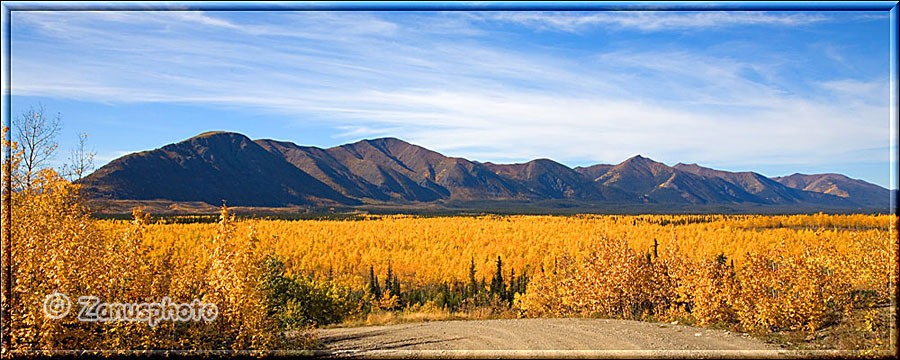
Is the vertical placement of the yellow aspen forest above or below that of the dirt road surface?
above

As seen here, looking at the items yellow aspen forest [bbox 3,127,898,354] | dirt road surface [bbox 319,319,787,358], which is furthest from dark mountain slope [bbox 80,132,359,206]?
dirt road surface [bbox 319,319,787,358]

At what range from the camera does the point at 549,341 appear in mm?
12898

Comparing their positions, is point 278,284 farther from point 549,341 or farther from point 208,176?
point 208,176

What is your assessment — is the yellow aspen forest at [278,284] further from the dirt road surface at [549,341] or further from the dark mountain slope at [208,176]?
the dark mountain slope at [208,176]

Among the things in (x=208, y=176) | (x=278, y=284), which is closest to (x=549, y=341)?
(x=278, y=284)

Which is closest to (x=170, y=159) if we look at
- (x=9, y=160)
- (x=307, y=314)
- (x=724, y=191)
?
(x=307, y=314)

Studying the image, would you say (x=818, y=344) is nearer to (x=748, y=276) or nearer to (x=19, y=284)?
(x=748, y=276)

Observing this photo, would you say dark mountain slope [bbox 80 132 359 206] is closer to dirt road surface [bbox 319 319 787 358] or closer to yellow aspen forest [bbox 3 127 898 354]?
yellow aspen forest [bbox 3 127 898 354]

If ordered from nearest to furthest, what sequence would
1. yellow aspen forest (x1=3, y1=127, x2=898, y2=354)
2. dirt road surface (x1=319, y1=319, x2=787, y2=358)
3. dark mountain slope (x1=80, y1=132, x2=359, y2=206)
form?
yellow aspen forest (x1=3, y1=127, x2=898, y2=354), dirt road surface (x1=319, y1=319, x2=787, y2=358), dark mountain slope (x1=80, y1=132, x2=359, y2=206)

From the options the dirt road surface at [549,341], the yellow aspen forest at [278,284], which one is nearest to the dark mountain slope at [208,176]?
the yellow aspen forest at [278,284]

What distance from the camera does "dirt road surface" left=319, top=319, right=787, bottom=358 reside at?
11938mm

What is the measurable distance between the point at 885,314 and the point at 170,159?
223 feet

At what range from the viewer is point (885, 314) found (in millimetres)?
13078

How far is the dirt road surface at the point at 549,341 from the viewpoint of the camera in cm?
1194
